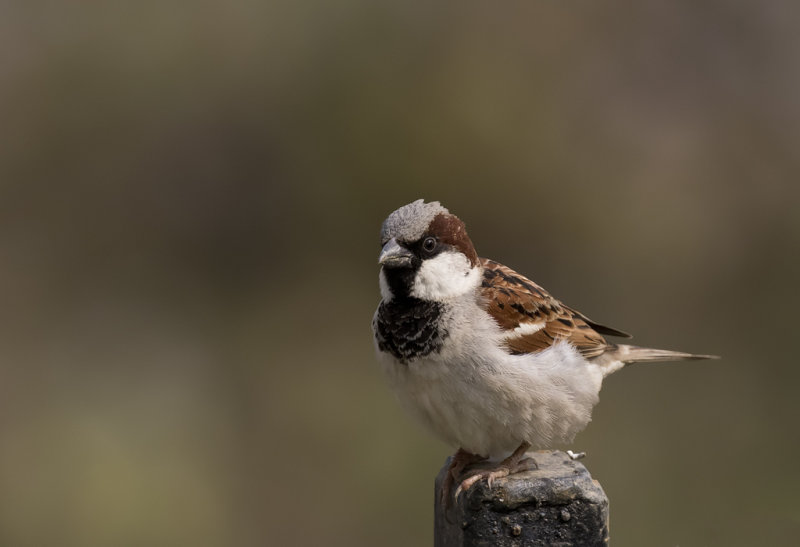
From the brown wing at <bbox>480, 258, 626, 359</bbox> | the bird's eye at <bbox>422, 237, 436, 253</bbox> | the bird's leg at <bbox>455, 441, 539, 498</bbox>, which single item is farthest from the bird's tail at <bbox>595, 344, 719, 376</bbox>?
the bird's eye at <bbox>422, 237, 436, 253</bbox>

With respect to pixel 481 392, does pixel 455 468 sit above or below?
below

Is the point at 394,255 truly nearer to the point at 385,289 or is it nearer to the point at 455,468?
the point at 385,289

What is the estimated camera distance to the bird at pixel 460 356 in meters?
2.10

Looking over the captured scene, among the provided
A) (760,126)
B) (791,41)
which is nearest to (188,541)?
(760,126)

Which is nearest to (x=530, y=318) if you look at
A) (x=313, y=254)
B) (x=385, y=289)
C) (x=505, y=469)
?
(x=385, y=289)

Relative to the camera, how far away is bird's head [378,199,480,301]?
2076 mm

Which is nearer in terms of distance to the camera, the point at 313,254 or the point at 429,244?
the point at 429,244

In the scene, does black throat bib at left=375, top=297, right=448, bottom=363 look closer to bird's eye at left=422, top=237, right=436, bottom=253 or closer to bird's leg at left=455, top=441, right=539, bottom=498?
bird's eye at left=422, top=237, right=436, bottom=253

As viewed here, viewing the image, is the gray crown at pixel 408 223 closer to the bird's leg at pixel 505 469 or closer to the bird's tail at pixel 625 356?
the bird's leg at pixel 505 469

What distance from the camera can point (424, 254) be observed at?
83.4 inches

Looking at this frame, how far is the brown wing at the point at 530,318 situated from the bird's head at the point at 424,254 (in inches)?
3.6

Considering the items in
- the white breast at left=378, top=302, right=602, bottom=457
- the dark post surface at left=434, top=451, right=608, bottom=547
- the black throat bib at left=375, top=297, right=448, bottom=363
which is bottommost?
the dark post surface at left=434, top=451, right=608, bottom=547

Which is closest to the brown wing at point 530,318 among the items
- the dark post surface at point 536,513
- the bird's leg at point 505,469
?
the bird's leg at point 505,469

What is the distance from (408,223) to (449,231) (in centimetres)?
12
